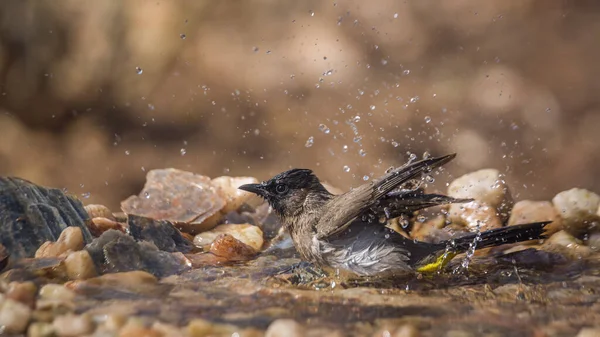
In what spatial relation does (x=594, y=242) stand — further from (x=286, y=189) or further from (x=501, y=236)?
(x=286, y=189)

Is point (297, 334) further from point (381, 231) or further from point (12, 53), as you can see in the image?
point (12, 53)

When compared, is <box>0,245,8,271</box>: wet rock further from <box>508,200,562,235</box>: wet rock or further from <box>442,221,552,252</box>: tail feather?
<box>508,200,562,235</box>: wet rock

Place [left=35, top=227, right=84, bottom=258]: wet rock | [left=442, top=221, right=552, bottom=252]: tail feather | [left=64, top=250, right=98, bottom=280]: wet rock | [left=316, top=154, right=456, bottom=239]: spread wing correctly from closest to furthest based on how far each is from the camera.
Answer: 1. [left=64, top=250, right=98, bottom=280]: wet rock
2. [left=316, top=154, right=456, bottom=239]: spread wing
3. [left=35, top=227, right=84, bottom=258]: wet rock
4. [left=442, top=221, right=552, bottom=252]: tail feather

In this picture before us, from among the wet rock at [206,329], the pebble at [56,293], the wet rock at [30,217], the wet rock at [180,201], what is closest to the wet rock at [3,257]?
the wet rock at [30,217]

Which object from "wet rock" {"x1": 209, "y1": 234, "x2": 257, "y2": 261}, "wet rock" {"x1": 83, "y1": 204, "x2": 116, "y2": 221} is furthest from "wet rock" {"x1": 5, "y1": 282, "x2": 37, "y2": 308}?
"wet rock" {"x1": 83, "y1": 204, "x2": 116, "y2": 221}

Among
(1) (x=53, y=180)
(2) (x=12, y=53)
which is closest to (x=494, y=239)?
(1) (x=53, y=180)

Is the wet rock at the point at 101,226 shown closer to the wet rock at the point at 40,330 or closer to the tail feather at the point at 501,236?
the wet rock at the point at 40,330
